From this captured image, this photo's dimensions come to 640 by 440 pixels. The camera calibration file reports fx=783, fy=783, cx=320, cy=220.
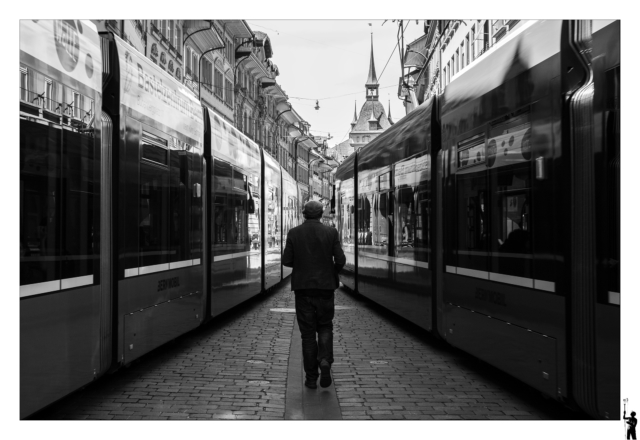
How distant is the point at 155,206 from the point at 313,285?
1.90m

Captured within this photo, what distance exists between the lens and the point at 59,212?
213 inches

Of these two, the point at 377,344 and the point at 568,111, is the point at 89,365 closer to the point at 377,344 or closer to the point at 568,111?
the point at 568,111

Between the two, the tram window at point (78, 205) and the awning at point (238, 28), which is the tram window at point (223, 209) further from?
the awning at point (238, 28)

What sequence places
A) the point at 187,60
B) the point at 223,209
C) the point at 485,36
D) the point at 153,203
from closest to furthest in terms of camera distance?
the point at 153,203 → the point at 223,209 → the point at 485,36 → the point at 187,60

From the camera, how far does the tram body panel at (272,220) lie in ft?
55.4

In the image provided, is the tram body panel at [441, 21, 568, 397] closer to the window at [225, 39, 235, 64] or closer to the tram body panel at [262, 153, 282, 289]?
the tram body panel at [262, 153, 282, 289]

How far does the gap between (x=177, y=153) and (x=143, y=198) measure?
1413 mm

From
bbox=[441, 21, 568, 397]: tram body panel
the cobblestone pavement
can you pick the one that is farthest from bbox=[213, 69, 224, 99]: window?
bbox=[441, 21, 568, 397]: tram body panel

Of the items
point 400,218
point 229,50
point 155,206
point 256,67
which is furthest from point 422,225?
point 256,67

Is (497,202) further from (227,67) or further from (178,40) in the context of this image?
(227,67)

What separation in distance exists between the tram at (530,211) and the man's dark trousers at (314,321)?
4.75ft

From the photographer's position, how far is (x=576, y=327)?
530cm

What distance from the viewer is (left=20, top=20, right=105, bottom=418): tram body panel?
4.92 m

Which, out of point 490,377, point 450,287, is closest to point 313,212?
point 450,287
